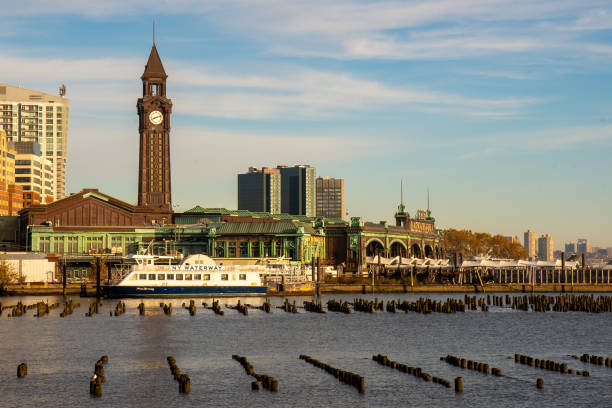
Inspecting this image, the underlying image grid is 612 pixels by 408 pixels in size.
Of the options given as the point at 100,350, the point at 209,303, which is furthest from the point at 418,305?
the point at 100,350

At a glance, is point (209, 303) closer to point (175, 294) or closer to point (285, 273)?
point (175, 294)

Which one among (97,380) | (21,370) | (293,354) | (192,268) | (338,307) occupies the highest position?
(192,268)

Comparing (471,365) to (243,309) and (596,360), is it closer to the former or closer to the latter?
(596,360)

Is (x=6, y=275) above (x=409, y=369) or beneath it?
above

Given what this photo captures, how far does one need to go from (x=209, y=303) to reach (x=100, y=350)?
69.2m

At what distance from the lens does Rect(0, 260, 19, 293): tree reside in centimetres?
17975

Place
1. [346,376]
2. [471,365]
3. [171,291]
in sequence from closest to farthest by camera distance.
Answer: [346,376]
[471,365]
[171,291]

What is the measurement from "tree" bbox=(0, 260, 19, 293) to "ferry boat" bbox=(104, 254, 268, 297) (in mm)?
21595

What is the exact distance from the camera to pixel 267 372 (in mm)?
79750

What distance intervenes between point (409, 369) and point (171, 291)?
3751 inches

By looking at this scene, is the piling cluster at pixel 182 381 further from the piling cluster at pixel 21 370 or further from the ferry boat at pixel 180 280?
the ferry boat at pixel 180 280

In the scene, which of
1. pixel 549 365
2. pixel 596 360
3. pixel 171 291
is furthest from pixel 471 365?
pixel 171 291

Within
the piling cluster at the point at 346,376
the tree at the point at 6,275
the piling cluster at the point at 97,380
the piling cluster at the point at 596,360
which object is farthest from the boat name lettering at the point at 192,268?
the piling cluster at the point at 596,360

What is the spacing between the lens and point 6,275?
18238cm
